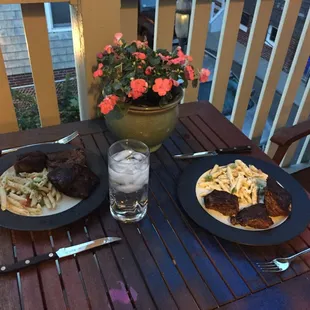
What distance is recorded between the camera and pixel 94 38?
4.09 ft

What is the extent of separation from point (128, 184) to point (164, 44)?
965mm

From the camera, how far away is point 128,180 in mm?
856

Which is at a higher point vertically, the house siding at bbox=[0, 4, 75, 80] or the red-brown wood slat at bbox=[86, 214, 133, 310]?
the red-brown wood slat at bbox=[86, 214, 133, 310]

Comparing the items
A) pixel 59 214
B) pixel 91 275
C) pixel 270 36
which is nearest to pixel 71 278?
pixel 91 275

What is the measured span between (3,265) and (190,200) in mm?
507

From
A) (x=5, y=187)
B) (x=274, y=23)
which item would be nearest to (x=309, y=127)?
(x=5, y=187)

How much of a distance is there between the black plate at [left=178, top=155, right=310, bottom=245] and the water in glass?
0.45 ft

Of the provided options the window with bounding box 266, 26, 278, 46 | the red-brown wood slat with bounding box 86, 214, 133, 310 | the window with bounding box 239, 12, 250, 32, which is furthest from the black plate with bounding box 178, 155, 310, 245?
the window with bounding box 239, 12, 250, 32

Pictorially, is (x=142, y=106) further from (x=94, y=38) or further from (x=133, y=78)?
(x=94, y=38)

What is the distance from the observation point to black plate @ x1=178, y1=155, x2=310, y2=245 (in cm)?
87

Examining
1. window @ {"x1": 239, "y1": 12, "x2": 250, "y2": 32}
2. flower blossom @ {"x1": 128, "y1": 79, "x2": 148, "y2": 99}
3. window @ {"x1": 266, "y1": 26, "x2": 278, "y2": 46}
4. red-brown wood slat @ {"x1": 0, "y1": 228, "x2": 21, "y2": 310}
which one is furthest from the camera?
window @ {"x1": 239, "y1": 12, "x2": 250, "y2": 32}

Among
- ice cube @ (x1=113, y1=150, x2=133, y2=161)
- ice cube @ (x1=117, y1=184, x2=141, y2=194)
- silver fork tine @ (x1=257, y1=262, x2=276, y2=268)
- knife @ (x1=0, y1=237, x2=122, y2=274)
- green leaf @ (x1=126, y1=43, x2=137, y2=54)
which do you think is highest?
green leaf @ (x1=126, y1=43, x2=137, y2=54)

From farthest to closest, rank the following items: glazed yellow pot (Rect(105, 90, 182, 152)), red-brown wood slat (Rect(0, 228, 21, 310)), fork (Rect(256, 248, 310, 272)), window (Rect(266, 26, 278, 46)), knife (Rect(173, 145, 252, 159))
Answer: window (Rect(266, 26, 278, 46)), knife (Rect(173, 145, 252, 159)), glazed yellow pot (Rect(105, 90, 182, 152)), fork (Rect(256, 248, 310, 272)), red-brown wood slat (Rect(0, 228, 21, 310))

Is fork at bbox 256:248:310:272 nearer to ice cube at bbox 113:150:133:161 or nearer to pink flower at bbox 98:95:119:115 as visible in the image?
ice cube at bbox 113:150:133:161
